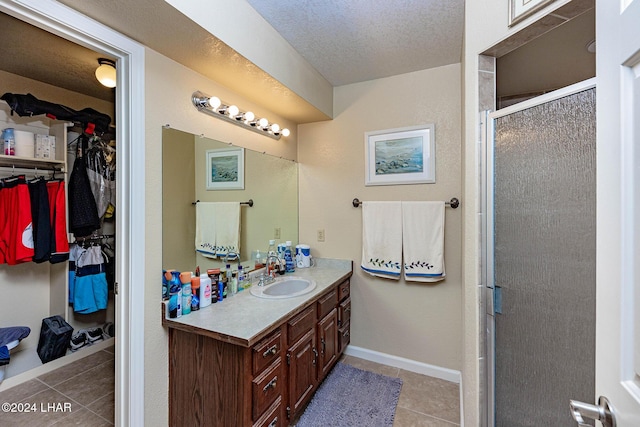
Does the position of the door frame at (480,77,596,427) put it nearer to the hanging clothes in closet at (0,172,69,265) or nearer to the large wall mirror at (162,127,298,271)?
the large wall mirror at (162,127,298,271)

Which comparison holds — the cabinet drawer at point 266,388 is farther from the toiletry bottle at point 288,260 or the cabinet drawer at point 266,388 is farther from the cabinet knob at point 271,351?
the toiletry bottle at point 288,260

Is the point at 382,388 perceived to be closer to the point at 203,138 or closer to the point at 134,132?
the point at 203,138

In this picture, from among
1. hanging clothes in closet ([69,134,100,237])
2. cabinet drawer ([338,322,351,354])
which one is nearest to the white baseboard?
cabinet drawer ([338,322,351,354])

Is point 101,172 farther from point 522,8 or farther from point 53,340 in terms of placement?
point 522,8

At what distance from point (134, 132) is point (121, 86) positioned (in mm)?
229

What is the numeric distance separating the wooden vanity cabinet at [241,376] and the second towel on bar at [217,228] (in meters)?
0.54

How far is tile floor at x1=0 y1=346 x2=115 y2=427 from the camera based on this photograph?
1720 mm

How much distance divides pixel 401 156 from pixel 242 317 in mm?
1695

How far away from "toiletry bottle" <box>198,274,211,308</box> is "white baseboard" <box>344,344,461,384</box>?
1486 millimetres

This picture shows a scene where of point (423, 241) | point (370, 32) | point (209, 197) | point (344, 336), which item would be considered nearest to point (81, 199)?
point (209, 197)

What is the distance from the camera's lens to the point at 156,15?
3.75ft

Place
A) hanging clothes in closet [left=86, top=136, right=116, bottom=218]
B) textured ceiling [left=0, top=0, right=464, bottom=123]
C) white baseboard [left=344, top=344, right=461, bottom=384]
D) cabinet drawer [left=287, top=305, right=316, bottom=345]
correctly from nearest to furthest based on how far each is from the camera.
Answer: textured ceiling [left=0, top=0, right=464, bottom=123], cabinet drawer [left=287, top=305, right=316, bottom=345], white baseboard [left=344, top=344, right=461, bottom=384], hanging clothes in closet [left=86, top=136, right=116, bottom=218]

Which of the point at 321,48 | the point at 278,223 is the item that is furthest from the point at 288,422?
the point at 321,48

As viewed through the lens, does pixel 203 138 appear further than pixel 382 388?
No
